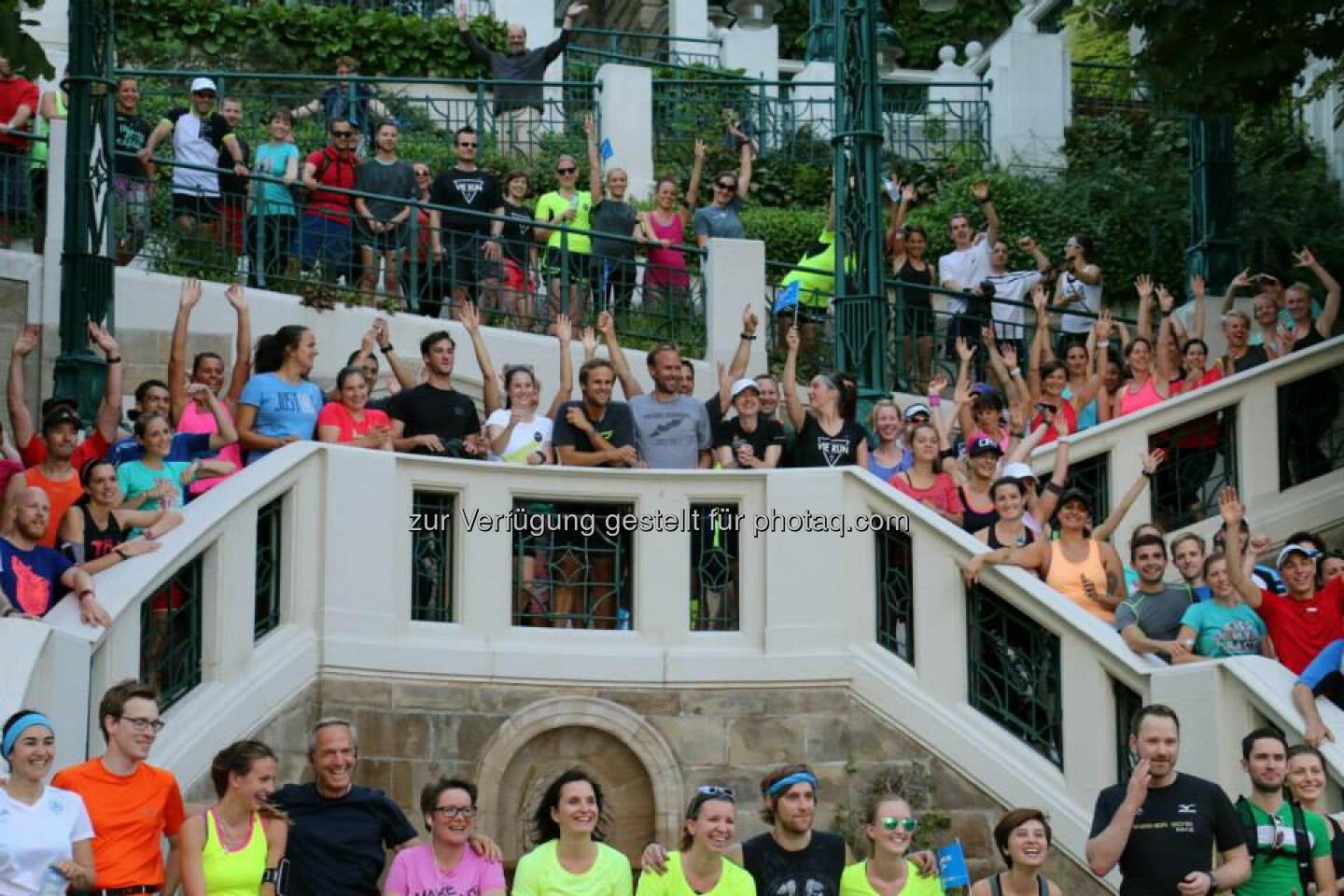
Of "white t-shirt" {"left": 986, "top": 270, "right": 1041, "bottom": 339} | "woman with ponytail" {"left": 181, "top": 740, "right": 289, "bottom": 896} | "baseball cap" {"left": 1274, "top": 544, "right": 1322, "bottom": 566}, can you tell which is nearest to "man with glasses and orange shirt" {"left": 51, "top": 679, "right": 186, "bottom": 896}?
"woman with ponytail" {"left": 181, "top": 740, "right": 289, "bottom": 896}

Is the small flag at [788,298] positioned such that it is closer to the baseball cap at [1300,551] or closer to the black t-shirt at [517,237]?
the black t-shirt at [517,237]

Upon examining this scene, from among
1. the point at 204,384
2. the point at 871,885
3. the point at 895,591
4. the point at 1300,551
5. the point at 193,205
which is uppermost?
the point at 193,205

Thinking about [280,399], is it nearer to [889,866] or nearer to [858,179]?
[858,179]

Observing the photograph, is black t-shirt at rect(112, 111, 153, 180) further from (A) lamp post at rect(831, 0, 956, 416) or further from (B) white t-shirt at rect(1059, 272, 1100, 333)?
(B) white t-shirt at rect(1059, 272, 1100, 333)

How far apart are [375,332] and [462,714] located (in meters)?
2.92

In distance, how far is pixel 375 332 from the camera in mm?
16641

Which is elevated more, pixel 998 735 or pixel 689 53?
pixel 689 53

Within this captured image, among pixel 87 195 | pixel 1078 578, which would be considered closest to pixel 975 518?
pixel 1078 578

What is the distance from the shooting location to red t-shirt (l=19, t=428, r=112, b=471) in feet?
48.1

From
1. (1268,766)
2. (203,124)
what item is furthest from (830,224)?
(1268,766)

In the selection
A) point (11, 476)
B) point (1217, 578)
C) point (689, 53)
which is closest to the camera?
point (11, 476)

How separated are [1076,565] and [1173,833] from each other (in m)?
3.38

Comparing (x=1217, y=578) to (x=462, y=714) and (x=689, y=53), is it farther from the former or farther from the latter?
(x=689, y=53)

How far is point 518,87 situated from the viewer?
28172mm
